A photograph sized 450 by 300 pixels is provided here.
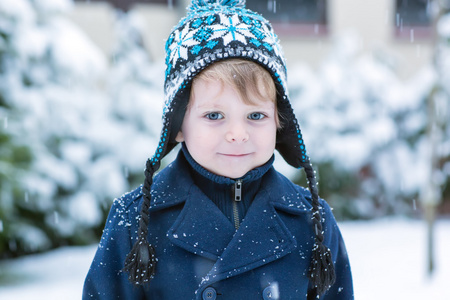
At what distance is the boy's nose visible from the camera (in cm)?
159

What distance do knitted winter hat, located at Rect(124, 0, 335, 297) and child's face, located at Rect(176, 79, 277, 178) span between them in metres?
0.06

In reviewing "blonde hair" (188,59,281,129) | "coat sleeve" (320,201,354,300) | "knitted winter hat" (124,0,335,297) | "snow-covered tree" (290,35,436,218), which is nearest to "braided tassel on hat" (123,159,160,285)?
"knitted winter hat" (124,0,335,297)

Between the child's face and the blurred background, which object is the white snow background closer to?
the blurred background

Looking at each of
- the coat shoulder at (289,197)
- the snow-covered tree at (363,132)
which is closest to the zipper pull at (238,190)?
the coat shoulder at (289,197)

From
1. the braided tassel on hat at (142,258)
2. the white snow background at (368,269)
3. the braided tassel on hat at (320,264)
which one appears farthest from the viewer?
the white snow background at (368,269)

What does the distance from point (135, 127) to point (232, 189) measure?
12.8 ft

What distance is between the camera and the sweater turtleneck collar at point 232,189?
171 centimetres

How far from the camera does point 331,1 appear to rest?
351 inches

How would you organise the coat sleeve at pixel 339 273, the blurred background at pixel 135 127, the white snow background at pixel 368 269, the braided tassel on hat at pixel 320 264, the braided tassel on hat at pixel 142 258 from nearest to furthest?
the braided tassel on hat at pixel 142 258
the braided tassel on hat at pixel 320 264
the coat sleeve at pixel 339 273
the white snow background at pixel 368 269
the blurred background at pixel 135 127

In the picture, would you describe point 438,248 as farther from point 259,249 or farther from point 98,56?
point 259,249

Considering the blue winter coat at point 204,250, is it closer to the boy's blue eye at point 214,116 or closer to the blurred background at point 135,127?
the boy's blue eye at point 214,116

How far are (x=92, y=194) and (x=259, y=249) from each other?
3482 millimetres

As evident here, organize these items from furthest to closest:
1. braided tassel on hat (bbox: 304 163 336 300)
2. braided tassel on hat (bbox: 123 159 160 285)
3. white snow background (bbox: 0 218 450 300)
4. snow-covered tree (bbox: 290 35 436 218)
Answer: snow-covered tree (bbox: 290 35 436 218) → white snow background (bbox: 0 218 450 300) → braided tassel on hat (bbox: 304 163 336 300) → braided tassel on hat (bbox: 123 159 160 285)

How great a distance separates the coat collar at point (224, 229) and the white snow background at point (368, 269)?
8.90ft
